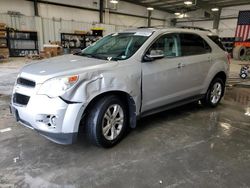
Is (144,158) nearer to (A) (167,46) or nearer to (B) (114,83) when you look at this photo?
(B) (114,83)

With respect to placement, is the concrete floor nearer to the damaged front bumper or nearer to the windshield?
the damaged front bumper

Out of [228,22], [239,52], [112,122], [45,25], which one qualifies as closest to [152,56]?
[112,122]

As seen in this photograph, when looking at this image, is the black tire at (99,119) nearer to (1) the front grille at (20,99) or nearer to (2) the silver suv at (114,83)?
(2) the silver suv at (114,83)

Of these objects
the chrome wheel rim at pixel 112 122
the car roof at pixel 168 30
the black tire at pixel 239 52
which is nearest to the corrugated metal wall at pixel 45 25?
the black tire at pixel 239 52

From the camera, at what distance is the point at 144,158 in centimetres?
248

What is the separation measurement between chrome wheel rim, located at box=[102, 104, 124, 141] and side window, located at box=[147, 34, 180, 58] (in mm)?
898

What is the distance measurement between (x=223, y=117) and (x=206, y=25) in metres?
20.6

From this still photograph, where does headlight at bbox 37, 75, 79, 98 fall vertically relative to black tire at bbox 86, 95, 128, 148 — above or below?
above

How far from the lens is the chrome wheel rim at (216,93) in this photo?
4.20m

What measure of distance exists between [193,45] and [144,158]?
216cm

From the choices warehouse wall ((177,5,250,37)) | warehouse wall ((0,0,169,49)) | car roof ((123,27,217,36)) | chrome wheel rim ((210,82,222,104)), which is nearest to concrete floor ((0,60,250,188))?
chrome wheel rim ((210,82,222,104))

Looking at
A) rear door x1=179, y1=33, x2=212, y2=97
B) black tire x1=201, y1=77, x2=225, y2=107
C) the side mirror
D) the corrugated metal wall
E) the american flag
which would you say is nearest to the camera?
the side mirror

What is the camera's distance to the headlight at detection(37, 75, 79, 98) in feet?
7.16

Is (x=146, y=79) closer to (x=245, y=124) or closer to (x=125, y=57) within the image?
(x=125, y=57)
